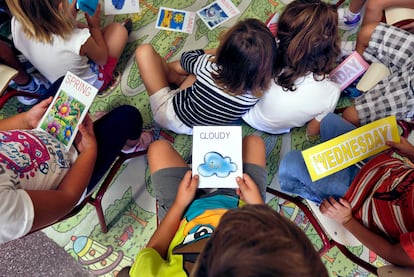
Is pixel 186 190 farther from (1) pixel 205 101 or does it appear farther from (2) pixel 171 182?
(1) pixel 205 101

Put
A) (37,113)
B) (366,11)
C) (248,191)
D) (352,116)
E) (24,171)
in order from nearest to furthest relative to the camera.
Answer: (24,171) → (248,191) → (37,113) → (352,116) → (366,11)

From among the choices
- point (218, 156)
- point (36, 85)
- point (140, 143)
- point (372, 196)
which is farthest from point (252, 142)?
point (36, 85)

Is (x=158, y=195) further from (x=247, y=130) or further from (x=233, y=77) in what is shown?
(x=247, y=130)

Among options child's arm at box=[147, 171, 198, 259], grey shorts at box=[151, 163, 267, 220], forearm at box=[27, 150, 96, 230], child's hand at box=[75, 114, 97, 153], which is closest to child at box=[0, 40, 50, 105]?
child's hand at box=[75, 114, 97, 153]

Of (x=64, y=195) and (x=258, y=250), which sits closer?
(x=258, y=250)

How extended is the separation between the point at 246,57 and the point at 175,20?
90 centimetres

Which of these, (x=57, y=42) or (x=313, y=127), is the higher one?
(x=57, y=42)

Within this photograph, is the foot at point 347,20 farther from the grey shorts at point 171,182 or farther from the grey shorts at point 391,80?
the grey shorts at point 171,182

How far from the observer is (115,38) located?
1786 millimetres

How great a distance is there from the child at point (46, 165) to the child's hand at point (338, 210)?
2.41ft

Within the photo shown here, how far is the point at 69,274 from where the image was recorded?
1.49m

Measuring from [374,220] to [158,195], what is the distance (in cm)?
67

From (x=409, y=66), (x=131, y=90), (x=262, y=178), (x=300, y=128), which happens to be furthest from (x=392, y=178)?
(x=131, y=90)

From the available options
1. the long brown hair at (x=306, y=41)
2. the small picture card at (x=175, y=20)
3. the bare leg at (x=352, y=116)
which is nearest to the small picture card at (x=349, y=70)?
the bare leg at (x=352, y=116)
